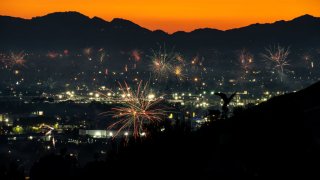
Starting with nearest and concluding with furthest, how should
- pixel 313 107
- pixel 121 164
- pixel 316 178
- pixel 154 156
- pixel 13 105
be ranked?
1. pixel 316 178
2. pixel 313 107
3. pixel 154 156
4. pixel 121 164
5. pixel 13 105

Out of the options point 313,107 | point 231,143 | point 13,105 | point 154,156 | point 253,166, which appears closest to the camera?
point 253,166

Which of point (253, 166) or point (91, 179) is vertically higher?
point (253, 166)

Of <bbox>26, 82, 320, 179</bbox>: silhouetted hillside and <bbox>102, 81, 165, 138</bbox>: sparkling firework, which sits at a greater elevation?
<bbox>26, 82, 320, 179</bbox>: silhouetted hillside

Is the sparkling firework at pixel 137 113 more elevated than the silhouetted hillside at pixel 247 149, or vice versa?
the silhouetted hillside at pixel 247 149

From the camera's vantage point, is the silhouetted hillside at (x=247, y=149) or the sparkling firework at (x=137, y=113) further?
the sparkling firework at (x=137, y=113)

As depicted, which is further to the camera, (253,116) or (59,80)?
(59,80)

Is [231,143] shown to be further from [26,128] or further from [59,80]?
[59,80]

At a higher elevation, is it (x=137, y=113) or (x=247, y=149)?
(x=247, y=149)

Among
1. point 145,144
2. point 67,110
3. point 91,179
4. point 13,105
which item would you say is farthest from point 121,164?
point 13,105

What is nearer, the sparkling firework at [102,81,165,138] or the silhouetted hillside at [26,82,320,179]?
the silhouetted hillside at [26,82,320,179]

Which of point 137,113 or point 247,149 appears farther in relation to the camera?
point 137,113
